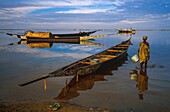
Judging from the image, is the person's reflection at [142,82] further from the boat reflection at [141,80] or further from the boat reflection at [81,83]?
the boat reflection at [81,83]

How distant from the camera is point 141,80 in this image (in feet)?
33.4

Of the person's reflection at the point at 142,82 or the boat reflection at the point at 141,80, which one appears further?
the boat reflection at the point at 141,80

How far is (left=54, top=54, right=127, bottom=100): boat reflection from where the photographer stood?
7931 mm

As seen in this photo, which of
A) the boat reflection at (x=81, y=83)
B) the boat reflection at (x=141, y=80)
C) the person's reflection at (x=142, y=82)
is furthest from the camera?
the boat reflection at (x=141, y=80)

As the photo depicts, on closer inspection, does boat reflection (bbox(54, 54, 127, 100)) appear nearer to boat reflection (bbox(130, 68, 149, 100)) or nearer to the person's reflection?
boat reflection (bbox(130, 68, 149, 100))

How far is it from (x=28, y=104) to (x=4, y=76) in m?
4.94

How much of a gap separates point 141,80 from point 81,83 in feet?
10.9

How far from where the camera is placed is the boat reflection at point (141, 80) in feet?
28.0

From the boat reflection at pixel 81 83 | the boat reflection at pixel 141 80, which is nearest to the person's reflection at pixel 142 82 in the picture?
the boat reflection at pixel 141 80

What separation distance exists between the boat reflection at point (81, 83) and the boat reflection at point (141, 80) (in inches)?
60.7

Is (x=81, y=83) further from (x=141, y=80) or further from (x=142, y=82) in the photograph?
(x=141, y=80)

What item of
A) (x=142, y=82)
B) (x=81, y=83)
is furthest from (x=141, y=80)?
(x=81, y=83)

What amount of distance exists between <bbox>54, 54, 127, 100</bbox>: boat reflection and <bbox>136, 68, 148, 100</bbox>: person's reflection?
1859 millimetres

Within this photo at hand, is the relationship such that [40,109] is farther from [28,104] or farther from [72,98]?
[72,98]
